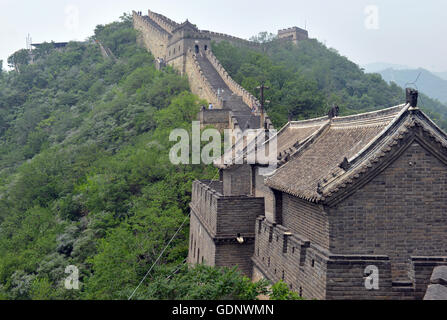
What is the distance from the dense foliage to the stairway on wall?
307 cm

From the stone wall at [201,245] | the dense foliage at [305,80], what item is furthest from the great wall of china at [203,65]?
the stone wall at [201,245]

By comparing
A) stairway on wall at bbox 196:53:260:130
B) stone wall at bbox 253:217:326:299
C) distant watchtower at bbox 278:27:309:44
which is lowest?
stone wall at bbox 253:217:326:299

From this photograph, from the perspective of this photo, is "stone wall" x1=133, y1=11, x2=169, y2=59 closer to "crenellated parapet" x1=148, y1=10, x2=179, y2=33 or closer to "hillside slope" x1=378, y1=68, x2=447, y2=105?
"crenellated parapet" x1=148, y1=10, x2=179, y2=33

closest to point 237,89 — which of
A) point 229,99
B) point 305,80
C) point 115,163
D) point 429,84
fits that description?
point 229,99

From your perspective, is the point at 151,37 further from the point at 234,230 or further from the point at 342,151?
the point at 342,151

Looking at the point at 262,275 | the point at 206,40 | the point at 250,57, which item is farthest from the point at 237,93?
the point at 262,275

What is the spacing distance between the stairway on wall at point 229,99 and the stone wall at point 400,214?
23111 mm

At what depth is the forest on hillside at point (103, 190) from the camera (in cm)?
2352

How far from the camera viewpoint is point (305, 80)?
55.5 m

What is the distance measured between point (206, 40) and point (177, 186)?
28647 millimetres

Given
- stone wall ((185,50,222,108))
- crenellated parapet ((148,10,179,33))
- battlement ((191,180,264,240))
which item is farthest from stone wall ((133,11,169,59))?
battlement ((191,180,264,240))

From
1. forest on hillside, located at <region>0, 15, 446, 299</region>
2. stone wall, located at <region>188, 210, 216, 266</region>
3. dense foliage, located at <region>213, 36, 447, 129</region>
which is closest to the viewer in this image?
stone wall, located at <region>188, 210, 216, 266</region>

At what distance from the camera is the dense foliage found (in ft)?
154
